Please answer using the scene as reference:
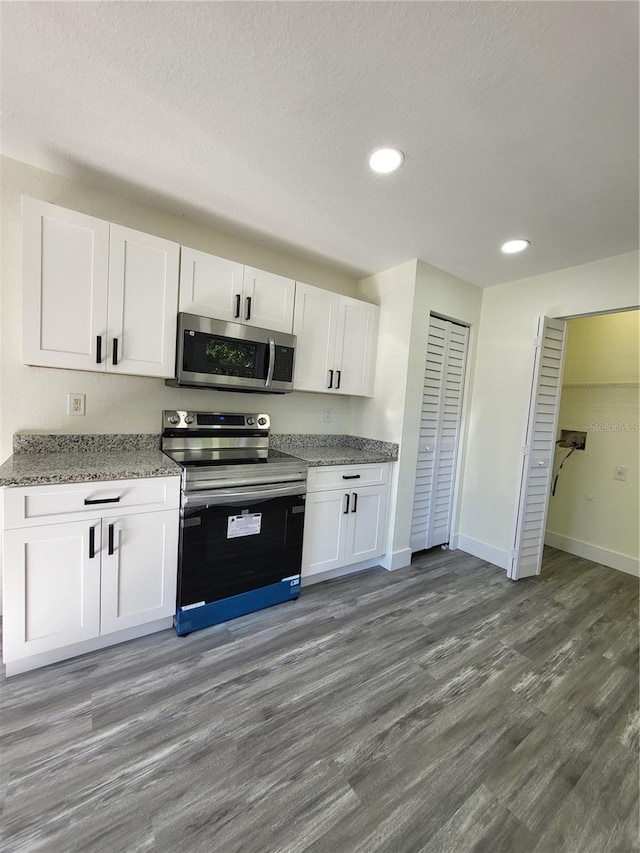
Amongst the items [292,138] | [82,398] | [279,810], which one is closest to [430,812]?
[279,810]

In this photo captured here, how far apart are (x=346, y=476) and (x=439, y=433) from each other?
1104 mm

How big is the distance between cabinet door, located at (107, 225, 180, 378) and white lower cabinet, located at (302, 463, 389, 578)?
1230 millimetres

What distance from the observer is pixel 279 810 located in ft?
3.78

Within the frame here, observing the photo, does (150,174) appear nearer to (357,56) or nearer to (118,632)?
(357,56)

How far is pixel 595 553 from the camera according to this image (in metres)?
3.26

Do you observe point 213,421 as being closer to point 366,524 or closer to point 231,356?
point 231,356

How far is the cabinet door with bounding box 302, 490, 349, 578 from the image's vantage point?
2414mm

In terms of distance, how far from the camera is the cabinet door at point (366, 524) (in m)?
2.63

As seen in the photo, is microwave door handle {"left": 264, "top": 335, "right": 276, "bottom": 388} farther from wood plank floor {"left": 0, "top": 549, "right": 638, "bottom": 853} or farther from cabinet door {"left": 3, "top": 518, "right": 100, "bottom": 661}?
wood plank floor {"left": 0, "top": 549, "right": 638, "bottom": 853}

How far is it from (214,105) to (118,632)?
2509mm

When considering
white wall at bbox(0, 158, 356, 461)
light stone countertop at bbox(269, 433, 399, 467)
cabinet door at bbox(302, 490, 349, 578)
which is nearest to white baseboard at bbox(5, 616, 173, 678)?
cabinet door at bbox(302, 490, 349, 578)

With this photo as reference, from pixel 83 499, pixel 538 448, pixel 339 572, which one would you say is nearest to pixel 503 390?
pixel 538 448

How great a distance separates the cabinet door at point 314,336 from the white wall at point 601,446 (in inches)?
86.3

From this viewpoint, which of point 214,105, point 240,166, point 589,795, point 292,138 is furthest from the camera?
point 240,166
